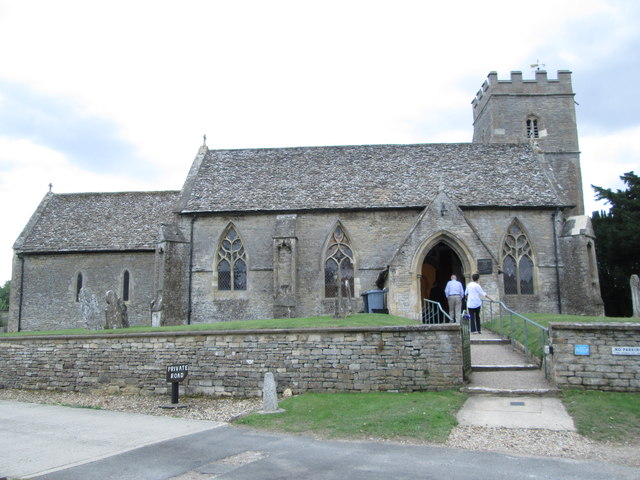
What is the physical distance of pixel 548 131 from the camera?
37.8 meters

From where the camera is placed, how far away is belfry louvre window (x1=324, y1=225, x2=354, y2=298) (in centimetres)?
2725

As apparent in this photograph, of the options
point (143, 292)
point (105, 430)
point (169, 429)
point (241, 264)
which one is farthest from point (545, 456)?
point (143, 292)

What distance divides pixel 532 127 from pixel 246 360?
30.0 metres

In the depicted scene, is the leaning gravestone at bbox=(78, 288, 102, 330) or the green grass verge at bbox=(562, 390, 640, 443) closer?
the green grass verge at bbox=(562, 390, 640, 443)

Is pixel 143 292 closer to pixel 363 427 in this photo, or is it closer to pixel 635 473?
pixel 363 427

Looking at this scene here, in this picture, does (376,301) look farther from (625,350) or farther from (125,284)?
(125,284)

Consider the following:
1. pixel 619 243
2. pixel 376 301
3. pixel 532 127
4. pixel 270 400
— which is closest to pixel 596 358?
pixel 270 400

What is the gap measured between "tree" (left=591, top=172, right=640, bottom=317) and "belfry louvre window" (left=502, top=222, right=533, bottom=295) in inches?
330

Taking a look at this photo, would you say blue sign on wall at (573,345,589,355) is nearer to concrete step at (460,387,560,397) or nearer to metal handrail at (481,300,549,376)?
concrete step at (460,387,560,397)

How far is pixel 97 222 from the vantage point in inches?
1304

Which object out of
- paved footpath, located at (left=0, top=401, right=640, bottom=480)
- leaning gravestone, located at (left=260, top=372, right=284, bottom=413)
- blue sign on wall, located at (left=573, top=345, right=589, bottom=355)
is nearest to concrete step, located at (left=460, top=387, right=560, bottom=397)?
blue sign on wall, located at (left=573, top=345, right=589, bottom=355)

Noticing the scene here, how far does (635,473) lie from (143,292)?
26328 millimetres

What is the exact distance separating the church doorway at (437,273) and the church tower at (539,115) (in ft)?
41.4

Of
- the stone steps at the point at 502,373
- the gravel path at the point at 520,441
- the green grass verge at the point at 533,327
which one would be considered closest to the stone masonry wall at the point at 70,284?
the gravel path at the point at 520,441
